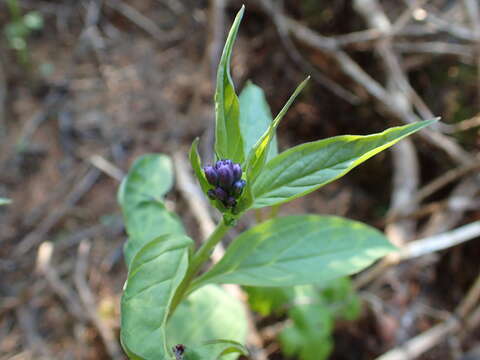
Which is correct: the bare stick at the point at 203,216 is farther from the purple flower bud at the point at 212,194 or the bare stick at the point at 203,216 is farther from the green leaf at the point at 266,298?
the purple flower bud at the point at 212,194

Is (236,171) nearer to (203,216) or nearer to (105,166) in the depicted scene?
(203,216)

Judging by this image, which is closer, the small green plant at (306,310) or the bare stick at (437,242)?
the small green plant at (306,310)

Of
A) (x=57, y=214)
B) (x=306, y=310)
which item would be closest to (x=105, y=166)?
(x=57, y=214)

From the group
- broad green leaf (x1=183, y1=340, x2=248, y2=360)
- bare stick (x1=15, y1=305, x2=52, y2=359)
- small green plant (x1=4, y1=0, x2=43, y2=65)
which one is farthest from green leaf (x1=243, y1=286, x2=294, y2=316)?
small green plant (x1=4, y1=0, x2=43, y2=65)

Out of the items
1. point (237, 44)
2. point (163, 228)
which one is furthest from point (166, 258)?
point (237, 44)

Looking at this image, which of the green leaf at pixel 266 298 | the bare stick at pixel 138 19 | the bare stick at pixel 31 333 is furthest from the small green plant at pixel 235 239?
the bare stick at pixel 138 19

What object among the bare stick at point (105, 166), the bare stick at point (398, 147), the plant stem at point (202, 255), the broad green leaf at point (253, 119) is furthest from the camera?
the bare stick at point (105, 166)

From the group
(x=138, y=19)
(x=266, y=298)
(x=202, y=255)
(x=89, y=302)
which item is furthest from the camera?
(x=138, y=19)
